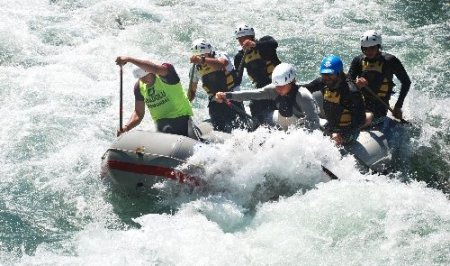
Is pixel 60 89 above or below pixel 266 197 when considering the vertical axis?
below

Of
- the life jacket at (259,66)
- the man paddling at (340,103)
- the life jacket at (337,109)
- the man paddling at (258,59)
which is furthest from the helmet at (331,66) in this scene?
the life jacket at (259,66)

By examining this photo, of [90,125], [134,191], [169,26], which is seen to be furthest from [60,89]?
[134,191]

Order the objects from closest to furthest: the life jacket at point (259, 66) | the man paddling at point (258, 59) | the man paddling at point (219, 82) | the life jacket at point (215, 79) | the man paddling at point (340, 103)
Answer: the man paddling at point (340, 103) → the man paddling at point (219, 82) → the life jacket at point (215, 79) → the man paddling at point (258, 59) → the life jacket at point (259, 66)

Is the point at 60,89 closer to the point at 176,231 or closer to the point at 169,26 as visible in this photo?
the point at 169,26

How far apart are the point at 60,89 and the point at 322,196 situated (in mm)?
6642

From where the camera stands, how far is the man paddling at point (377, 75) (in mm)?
9219

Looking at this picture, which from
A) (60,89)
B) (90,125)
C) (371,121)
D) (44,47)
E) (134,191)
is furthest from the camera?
(44,47)

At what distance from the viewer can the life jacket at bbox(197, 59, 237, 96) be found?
940 cm

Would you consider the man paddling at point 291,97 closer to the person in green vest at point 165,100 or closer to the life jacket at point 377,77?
the person in green vest at point 165,100

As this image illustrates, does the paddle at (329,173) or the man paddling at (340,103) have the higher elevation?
the man paddling at (340,103)

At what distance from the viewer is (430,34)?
1499cm

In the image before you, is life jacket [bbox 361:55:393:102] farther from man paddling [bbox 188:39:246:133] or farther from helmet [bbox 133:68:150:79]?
helmet [bbox 133:68:150:79]

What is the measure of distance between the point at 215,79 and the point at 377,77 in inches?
89.2

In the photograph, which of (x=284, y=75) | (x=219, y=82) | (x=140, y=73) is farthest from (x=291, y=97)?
(x=140, y=73)
